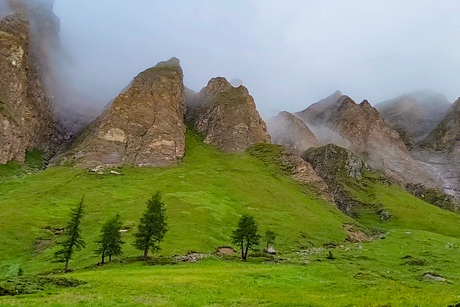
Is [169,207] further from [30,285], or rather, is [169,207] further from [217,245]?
[30,285]

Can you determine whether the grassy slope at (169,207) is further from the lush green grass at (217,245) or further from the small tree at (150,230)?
the small tree at (150,230)

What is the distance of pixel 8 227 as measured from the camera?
97000 millimetres

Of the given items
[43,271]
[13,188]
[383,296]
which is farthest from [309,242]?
[13,188]

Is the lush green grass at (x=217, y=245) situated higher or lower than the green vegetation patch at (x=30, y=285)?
higher

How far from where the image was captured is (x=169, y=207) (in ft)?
404

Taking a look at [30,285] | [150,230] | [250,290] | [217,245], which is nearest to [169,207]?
[217,245]

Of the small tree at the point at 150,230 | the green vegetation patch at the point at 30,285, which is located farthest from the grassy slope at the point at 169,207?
the green vegetation patch at the point at 30,285

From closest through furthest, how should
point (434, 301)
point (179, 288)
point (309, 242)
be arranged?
point (434, 301) → point (179, 288) → point (309, 242)

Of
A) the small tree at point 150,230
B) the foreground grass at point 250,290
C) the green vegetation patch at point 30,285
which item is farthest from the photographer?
the small tree at point 150,230

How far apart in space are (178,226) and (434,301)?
8219 cm

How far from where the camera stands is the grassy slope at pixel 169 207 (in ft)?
291

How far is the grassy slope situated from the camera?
291ft

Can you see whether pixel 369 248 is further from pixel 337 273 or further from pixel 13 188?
pixel 13 188

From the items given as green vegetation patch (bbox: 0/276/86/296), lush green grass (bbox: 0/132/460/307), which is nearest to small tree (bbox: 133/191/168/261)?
lush green grass (bbox: 0/132/460/307)
